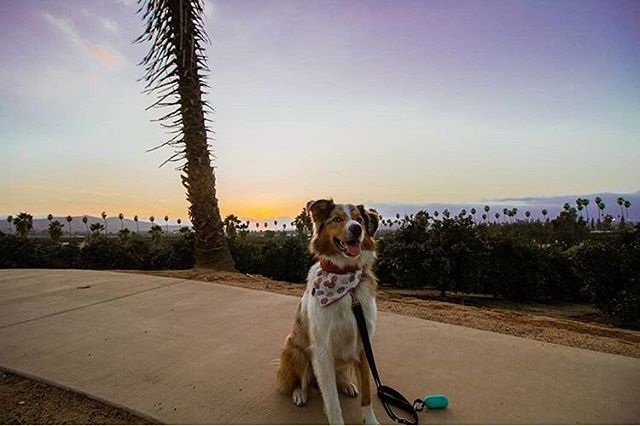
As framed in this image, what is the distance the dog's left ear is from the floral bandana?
1.77 ft

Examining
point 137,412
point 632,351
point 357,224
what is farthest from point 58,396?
point 632,351

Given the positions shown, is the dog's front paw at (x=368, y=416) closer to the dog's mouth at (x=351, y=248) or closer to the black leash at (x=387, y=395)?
the black leash at (x=387, y=395)

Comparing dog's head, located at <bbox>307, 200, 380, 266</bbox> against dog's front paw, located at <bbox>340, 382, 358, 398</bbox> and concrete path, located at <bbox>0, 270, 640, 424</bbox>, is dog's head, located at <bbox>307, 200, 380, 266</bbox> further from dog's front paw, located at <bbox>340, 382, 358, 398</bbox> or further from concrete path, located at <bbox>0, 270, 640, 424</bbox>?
concrete path, located at <bbox>0, 270, 640, 424</bbox>

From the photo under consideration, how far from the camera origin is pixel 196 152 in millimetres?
9719

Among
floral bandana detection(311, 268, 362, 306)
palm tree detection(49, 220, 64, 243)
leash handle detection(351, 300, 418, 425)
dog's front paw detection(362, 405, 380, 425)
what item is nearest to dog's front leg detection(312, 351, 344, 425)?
dog's front paw detection(362, 405, 380, 425)

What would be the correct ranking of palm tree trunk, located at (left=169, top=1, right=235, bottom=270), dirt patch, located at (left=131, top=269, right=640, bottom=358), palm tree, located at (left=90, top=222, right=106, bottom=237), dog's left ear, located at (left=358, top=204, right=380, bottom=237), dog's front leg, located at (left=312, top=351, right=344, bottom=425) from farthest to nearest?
1. palm tree, located at (left=90, top=222, right=106, bottom=237)
2. palm tree trunk, located at (left=169, top=1, right=235, bottom=270)
3. dirt patch, located at (left=131, top=269, right=640, bottom=358)
4. dog's left ear, located at (left=358, top=204, right=380, bottom=237)
5. dog's front leg, located at (left=312, top=351, right=344, bottom=425)

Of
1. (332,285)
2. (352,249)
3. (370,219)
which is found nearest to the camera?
(332,285)

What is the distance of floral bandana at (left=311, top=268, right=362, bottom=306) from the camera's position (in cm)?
293

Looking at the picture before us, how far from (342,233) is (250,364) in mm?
1735

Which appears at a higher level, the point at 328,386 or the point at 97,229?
the point at 97,229

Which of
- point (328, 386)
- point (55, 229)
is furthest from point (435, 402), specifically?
point (55, 229)

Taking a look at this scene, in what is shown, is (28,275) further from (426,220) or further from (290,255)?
(426,220)

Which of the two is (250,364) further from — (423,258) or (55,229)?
(55,229)

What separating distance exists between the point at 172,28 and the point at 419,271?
11205 mm
